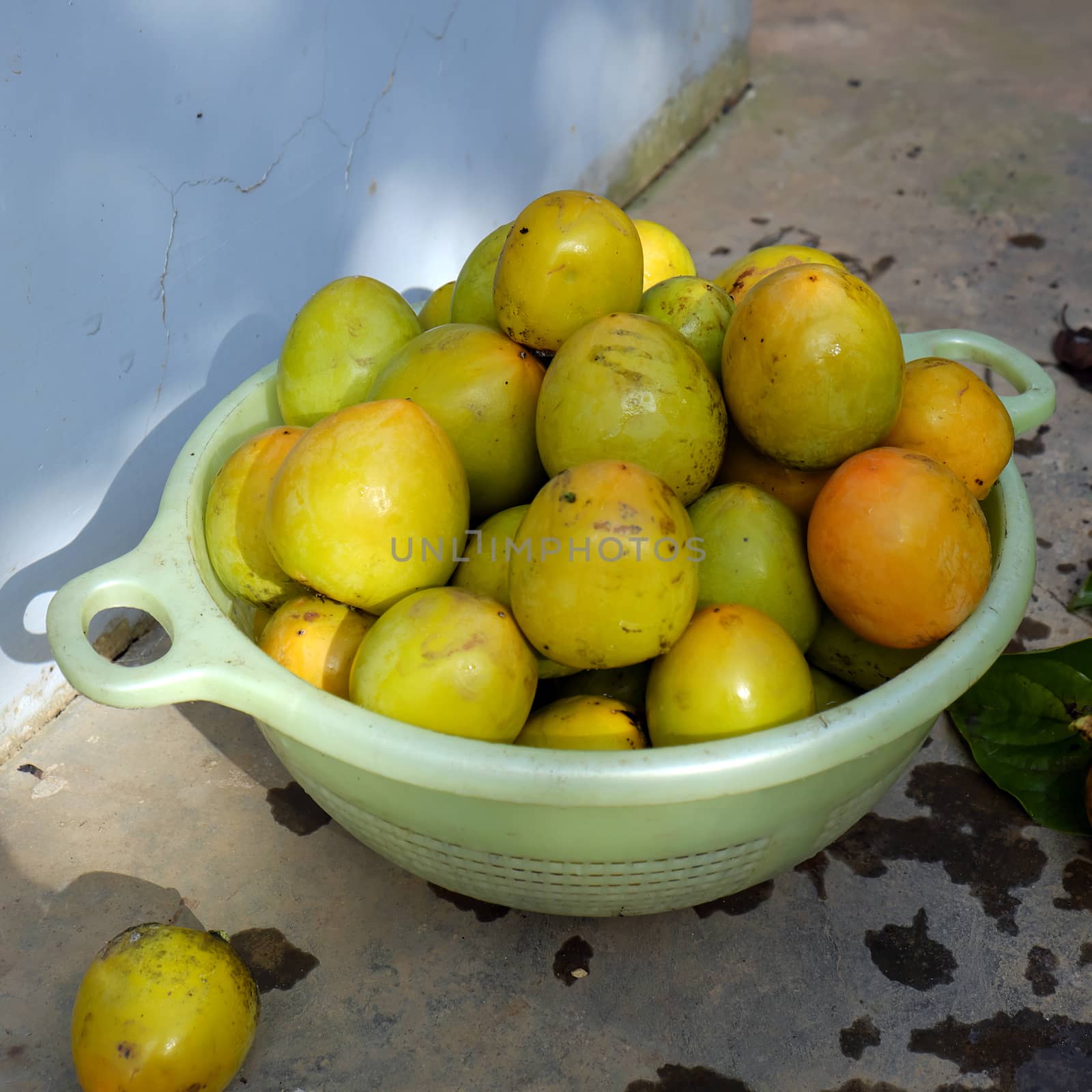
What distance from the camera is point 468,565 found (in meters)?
1.42

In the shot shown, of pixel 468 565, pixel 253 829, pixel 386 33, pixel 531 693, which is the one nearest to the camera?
pixel 531 693

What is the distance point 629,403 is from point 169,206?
95 centimetres

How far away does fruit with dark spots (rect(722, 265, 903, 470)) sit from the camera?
130 cm

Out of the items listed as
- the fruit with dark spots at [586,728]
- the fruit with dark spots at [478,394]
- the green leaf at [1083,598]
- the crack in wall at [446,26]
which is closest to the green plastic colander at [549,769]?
the fruit with dark spots at [586,728]

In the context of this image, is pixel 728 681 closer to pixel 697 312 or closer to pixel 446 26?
pixel 697 312

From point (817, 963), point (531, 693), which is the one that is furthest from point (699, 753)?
point (817, 963)

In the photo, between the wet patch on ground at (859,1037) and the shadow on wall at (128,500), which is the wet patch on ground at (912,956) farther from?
the shadow on wall at (128,500)

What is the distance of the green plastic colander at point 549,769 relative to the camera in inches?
43.2

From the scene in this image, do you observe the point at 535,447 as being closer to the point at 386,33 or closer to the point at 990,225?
the point at 386,33

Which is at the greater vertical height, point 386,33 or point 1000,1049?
point 386,33

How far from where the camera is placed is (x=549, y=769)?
1.09 m

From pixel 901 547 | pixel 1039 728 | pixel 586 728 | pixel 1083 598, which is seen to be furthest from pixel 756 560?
pixel 1083 598

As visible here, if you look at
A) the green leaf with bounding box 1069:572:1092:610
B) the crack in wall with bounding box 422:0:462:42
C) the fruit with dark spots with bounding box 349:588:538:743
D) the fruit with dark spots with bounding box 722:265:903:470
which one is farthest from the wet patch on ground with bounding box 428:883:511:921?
the crack in wall with bounding box 422:0:462:42

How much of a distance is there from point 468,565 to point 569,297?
384 millimetres
